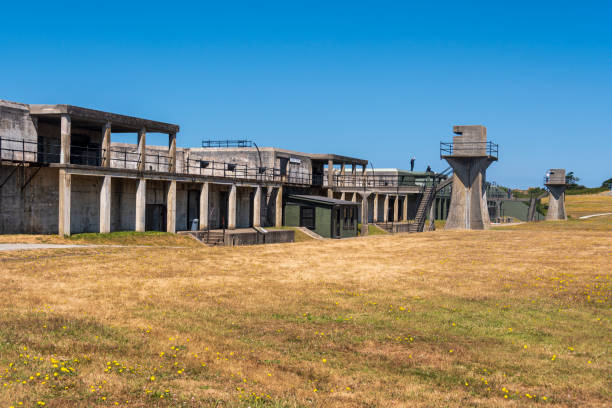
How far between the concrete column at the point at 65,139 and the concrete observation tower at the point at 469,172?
26.1 meters

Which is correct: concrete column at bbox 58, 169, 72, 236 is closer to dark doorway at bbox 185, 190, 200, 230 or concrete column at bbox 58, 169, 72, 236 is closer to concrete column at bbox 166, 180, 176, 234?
concrete column at bbox 166, 180, 176, 234

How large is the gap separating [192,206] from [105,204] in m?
11.0

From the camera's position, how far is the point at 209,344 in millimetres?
11492

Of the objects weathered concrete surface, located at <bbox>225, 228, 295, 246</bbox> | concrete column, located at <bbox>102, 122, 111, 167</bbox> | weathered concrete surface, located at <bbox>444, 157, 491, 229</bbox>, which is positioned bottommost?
weathered concrete surface, located at <bbox>225, 228, 295, 246</bbox>

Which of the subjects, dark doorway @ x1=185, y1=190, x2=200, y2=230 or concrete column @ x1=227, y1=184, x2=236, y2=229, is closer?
dark doorway @ x1=185, y1=190, x2=200, y2=230

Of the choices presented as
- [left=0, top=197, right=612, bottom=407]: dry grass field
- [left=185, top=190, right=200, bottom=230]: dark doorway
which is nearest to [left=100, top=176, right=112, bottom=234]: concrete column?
[left=185, top=190, right=200, bottom=230]: dark doorway

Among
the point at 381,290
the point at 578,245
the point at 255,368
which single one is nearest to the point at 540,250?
the point at 578,245

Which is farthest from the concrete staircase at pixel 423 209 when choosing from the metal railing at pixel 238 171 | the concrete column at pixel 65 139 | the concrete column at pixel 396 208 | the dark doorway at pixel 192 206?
the concrete column at pixel 65 139

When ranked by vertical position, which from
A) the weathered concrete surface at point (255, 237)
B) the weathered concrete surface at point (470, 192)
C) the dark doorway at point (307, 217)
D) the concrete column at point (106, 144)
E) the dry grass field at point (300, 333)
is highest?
the concrete column at point (106, 144)

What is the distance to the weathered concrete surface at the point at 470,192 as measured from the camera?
4328cm

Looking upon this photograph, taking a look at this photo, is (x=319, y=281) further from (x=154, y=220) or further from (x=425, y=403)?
(x=154, y=220)

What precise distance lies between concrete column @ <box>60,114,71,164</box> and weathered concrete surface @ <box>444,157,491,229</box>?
87.1ft

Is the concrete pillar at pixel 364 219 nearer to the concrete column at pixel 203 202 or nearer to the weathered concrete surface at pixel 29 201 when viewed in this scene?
the concrete column at pixel 203 202

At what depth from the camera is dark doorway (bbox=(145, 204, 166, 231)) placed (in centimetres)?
4116
